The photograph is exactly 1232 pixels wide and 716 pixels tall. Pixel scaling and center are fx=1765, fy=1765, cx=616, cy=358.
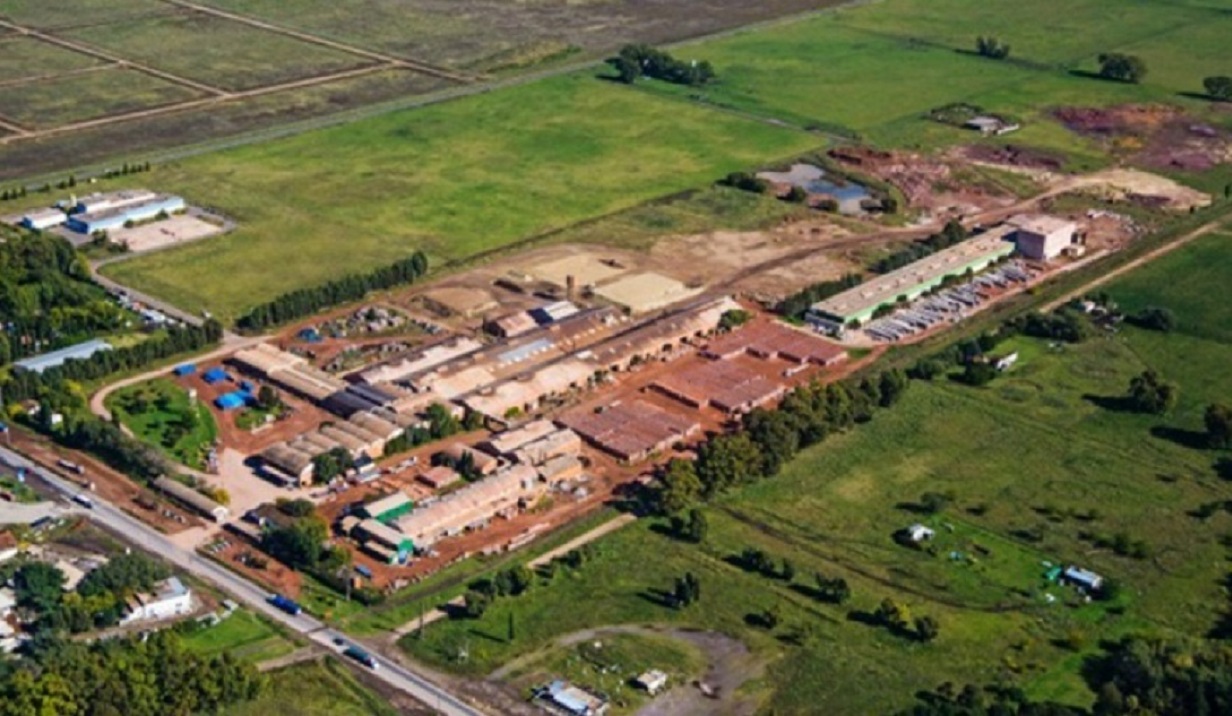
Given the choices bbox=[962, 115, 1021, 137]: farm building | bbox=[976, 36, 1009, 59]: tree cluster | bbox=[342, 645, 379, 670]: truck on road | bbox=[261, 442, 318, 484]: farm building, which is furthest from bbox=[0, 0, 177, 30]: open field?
bbox=[342, 645, 379, 670]: truck on road

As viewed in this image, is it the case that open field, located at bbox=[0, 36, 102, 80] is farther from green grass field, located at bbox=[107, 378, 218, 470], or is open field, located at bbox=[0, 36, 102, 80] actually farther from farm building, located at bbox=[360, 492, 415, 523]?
farm building, located at bbox=[360, 492, 415, 523]

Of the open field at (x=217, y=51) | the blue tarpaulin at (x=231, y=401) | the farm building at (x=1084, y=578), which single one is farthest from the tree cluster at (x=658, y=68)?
the farm building at (x=1084, y=578)

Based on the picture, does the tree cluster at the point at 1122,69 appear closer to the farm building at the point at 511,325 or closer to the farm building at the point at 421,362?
the farm building at the point at 511,325

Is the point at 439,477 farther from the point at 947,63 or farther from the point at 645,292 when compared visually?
the point at 947,63

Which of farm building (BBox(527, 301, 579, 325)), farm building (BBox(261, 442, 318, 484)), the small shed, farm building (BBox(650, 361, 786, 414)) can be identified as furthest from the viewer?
farm building (BBox(527, 301, 579, 325))

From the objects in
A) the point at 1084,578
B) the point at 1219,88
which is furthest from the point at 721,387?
the point at 1219,88
